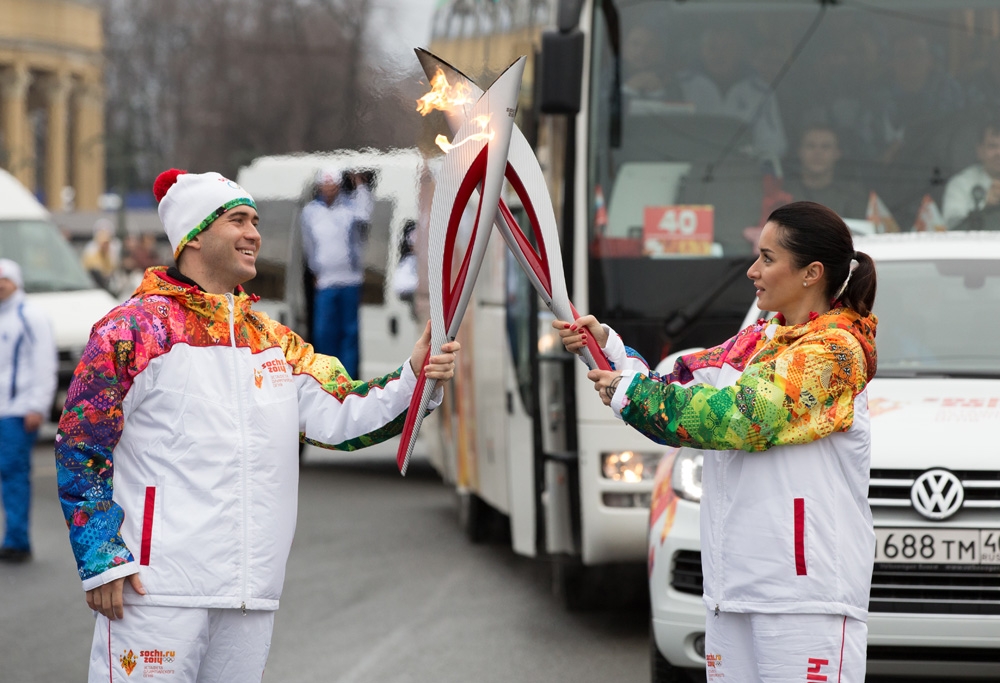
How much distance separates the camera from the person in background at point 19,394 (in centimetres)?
941

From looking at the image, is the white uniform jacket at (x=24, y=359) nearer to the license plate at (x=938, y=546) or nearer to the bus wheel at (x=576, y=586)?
the bus wheel at (x=576, y=586)

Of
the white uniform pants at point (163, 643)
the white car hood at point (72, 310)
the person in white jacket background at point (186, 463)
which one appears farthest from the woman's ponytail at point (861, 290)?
the white car hood at point (72, 310)

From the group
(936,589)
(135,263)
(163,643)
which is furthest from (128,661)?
(135,263)

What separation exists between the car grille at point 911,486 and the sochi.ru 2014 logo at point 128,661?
255cm

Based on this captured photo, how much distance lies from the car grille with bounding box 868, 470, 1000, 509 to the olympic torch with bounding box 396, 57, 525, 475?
1899 millimetres

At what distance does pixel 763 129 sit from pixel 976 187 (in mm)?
1020

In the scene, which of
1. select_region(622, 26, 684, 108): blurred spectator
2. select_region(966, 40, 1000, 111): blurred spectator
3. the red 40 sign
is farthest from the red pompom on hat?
select_region(966, 40, 1000, 111): blurred spectator

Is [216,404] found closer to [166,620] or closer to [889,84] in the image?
[166,620]

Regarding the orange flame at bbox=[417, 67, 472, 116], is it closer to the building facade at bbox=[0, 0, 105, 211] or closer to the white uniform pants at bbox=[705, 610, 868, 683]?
the white uniform pants at bbox=[705, 610, 868, 683]

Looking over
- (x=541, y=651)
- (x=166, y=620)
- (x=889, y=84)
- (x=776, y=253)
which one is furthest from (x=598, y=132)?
(x=166, y=620)

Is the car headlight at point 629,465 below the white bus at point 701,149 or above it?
below

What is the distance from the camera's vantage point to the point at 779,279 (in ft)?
11.6

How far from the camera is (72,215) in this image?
6178 centimetres

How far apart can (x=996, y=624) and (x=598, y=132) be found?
3188 millimetres
